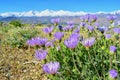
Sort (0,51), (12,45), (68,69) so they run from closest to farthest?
(68,69) < (0,51) < (12,45)

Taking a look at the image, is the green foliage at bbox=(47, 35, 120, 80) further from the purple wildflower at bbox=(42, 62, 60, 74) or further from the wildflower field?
the purple wildflower at bbox=(42, 62, 60, 74)

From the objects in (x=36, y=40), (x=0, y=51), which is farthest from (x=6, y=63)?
(x=36, y=40)

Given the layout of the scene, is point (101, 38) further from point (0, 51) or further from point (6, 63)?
point (0, 51)

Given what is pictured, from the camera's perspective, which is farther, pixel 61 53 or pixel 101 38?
pixel 101 38

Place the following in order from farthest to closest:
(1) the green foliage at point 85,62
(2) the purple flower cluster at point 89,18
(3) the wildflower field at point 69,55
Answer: (2) the purple flower cluster at point 89,18 < (1) the green foliage at point 85,62 < (3) the wildflower field at point 69,55

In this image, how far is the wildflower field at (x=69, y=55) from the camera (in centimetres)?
415

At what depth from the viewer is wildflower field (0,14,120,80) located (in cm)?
A: 415

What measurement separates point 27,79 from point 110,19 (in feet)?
6.99

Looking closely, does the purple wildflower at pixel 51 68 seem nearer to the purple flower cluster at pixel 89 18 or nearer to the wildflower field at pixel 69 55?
the wildflower field at pixel 69 55

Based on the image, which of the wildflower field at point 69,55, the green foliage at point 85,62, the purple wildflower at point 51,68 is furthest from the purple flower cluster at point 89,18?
the purple wildflower at point 51,68

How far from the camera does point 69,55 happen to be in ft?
17.6

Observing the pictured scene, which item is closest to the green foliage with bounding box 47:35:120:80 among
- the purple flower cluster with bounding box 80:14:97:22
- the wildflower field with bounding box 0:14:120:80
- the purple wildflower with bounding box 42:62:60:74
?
the wildflower field with bounding box 0:14:120:80

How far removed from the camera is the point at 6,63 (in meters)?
7.38

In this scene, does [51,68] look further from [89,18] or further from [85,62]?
[89,18]
